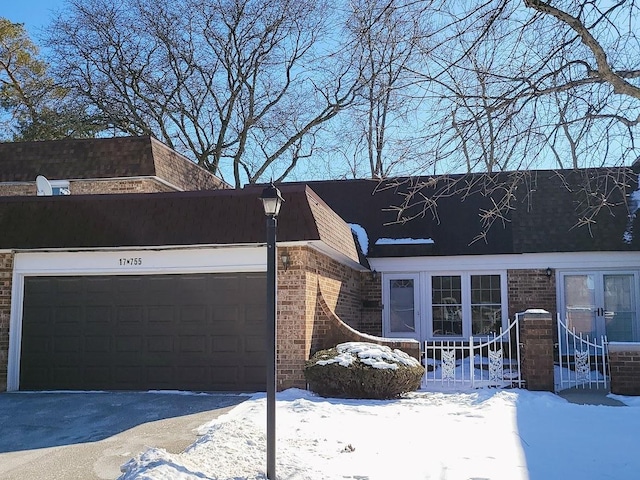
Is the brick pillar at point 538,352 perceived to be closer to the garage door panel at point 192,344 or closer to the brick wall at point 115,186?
the garage door panel at point 192,344

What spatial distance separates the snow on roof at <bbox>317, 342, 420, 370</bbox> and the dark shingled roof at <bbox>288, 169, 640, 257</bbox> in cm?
497

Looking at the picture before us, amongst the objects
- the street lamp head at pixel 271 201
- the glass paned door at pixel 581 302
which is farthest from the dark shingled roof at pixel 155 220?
the glass paned door at pixel 581 302

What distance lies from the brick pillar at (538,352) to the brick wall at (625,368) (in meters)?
1.00

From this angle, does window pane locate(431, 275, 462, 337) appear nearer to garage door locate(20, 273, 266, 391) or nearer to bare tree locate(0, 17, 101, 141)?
garage door locate(20, 273, 266, 391)

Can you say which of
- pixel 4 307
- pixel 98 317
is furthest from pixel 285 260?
pixel 4 307

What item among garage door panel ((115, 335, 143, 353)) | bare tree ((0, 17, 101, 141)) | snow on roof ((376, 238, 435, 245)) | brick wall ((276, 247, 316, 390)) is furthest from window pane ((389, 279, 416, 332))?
bare tree ((0, 17, 101, 141))

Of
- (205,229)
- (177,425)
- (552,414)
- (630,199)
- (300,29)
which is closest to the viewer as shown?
(177,425)

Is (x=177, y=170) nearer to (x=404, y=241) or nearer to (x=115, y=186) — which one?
(x=115, y=186)

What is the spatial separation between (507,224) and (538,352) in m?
6.27

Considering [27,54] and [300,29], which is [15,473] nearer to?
[300,29]

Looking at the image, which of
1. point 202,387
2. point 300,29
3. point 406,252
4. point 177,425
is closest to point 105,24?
point 300,29

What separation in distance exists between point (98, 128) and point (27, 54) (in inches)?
186

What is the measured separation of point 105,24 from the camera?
98.9 feet

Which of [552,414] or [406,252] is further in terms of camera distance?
[406,252]
